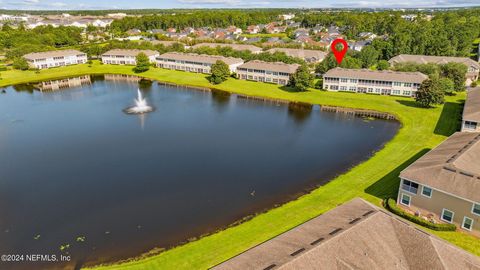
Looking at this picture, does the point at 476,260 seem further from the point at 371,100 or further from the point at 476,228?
the point at 371,100

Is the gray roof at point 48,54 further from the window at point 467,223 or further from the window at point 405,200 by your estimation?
the window at point 467,223

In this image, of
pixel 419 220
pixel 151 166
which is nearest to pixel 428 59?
pixel 419 220

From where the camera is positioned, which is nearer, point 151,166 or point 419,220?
point 419,220

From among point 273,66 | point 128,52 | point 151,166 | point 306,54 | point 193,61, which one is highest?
point 128,52

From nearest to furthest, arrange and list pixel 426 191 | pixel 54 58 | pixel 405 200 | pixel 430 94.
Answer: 1. pixel 426 191
2. pixel 405 200
3. pixel 430 94
4. pixel 54 58

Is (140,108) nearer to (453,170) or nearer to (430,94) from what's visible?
(453,170)

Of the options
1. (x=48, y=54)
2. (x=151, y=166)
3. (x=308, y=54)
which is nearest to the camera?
(x=151, y=166)
